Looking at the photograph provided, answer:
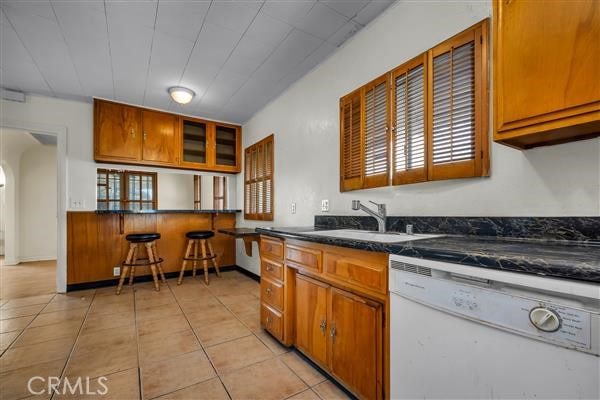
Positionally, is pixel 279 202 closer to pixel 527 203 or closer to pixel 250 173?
pixel 250 173

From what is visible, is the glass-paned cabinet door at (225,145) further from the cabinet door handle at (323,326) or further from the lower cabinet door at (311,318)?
the cabinet door handle at (323,326)

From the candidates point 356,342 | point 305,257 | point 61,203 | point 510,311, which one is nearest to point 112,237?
point 61,203

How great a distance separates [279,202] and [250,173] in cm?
106

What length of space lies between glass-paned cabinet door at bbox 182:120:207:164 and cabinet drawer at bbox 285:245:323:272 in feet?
9.32

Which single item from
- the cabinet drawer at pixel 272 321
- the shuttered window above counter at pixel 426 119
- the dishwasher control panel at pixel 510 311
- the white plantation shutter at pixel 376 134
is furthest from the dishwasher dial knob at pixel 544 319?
the cabinet drawer at pixel 272 321

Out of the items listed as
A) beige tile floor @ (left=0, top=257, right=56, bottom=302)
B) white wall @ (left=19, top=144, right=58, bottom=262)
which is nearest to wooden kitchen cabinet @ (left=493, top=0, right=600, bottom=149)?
beige tile floor @ (left=0, top=257, right=56, bottom=302)

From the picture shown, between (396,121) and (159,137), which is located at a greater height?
(159,137)

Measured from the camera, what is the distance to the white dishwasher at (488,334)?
2.12ft

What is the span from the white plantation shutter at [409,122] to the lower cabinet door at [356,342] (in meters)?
0.87

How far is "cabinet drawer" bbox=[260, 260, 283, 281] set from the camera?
6.54 ft

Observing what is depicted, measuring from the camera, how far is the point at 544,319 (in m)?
0.69

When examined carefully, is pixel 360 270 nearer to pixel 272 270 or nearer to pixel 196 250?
pixel 272 270

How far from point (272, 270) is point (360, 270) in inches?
37.4

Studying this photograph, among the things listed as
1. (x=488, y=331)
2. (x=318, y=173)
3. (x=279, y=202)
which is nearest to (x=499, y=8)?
(x=488, y=331)
